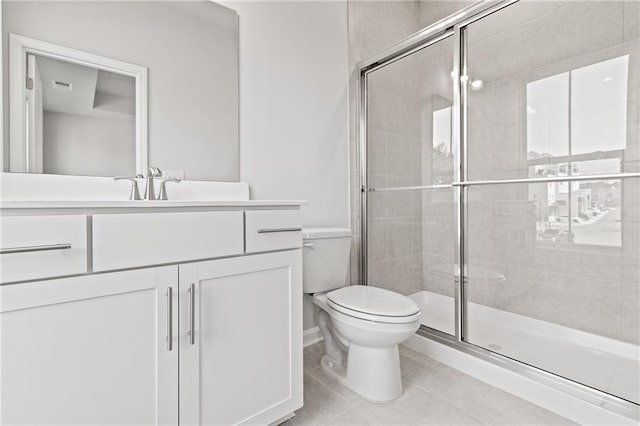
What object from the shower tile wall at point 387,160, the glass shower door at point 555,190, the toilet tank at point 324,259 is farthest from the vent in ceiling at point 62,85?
the glass shower door at point 555,190

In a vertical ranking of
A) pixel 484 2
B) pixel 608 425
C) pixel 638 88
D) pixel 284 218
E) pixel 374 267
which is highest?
pixel 484 2

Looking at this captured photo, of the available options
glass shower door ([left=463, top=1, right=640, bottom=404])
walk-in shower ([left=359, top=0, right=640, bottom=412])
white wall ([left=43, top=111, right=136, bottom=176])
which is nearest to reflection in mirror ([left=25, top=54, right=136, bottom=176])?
white wall ([left=43, top=111, right=136, bottom=176])

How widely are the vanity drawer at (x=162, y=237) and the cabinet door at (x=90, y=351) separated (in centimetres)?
4

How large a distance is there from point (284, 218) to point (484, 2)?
1.46 m

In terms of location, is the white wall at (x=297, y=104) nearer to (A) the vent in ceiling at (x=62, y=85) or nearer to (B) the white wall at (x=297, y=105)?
(B) the white wall at (x=297, y=105)

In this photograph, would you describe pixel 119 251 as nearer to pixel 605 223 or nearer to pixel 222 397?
pixel 222 397

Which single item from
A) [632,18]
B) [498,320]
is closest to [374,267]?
[498,320]

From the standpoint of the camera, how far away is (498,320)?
84.4 inches

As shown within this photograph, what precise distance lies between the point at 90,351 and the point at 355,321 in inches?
38.3

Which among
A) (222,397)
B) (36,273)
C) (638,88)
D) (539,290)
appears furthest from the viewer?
(539,290)

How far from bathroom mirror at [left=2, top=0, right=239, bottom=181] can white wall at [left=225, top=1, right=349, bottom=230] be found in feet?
0.33

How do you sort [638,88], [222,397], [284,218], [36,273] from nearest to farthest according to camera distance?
[36,273], [222,397], [284,218], [638,88]

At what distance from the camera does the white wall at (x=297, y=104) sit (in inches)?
68.9

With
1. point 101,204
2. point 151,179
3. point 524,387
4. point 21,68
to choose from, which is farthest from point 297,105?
point 524,387
